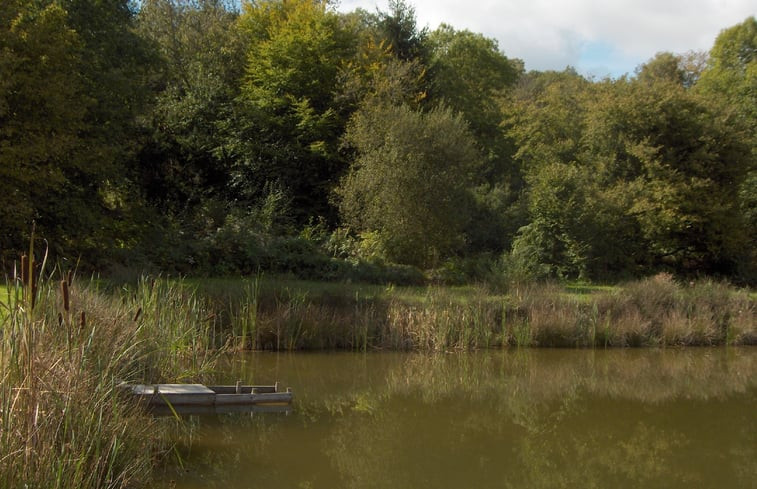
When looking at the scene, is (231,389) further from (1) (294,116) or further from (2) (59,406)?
(1) (294,116)

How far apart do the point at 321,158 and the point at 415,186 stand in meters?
5.59

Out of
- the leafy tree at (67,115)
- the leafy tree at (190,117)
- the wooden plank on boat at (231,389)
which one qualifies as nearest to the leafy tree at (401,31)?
the leafy tree at (190,117)

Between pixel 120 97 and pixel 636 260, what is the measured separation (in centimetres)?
1530

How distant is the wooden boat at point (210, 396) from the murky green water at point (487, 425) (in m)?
0.29

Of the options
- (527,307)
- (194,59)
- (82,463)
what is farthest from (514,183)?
(82,463)

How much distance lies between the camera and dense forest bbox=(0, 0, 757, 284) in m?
16.5

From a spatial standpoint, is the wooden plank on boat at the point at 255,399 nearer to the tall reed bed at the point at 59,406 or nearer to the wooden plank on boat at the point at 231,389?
the wooden plank on boat at the point at 231,389

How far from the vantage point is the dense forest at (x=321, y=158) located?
54.0 ft

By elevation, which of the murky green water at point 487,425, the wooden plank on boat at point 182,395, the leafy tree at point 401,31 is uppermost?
the leafy tree at point 401,31

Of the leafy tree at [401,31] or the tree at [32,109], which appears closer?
the tree at [32,109]

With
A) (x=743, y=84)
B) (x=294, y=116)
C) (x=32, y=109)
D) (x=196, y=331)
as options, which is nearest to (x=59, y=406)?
(x=196, y=331)

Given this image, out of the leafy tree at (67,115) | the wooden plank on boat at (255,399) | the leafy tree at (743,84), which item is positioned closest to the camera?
the wooden plank on boat at (255,399)

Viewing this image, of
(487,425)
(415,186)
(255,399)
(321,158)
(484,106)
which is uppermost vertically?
(484,106)

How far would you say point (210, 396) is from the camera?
8.01 metres
